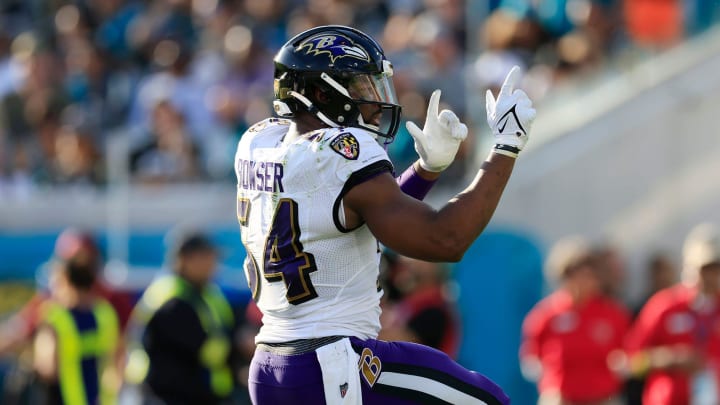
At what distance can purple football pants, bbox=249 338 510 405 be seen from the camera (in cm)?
414

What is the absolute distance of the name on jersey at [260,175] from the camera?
13.8ft

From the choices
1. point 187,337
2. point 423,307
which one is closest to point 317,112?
point 423,307

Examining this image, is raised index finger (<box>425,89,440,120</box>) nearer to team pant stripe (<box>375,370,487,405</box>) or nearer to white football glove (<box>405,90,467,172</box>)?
white football glove (<box>405,90,467,172</box>)

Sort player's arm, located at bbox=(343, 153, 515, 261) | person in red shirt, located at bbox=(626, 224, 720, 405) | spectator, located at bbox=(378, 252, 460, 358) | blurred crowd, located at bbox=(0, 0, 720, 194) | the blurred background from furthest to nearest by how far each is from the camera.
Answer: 1. blurred crowd, located at bbox=(0, 0, 720, 194)
2. the blurred background
3. person in red shirt, located at bbox=(626, 224, 720, 405)
4. spectator, located at bbox=(378, 252, 460, 358)
5. player's arm, located at bbox=(343, 153, 515, 261)

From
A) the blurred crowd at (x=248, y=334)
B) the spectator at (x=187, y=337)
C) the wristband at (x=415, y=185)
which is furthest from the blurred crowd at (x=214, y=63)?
the wristband at (x=415, y=185)

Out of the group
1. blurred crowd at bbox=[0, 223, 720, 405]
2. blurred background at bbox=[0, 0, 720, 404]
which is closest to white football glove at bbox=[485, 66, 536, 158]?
blurred crowd at bbox=[0, 223, 720, 405]

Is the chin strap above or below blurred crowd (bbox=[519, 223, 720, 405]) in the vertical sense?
above

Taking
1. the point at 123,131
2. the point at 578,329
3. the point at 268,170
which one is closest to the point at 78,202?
the point at 123,131

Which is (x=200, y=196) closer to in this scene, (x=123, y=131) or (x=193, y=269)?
(x=123, y=131)

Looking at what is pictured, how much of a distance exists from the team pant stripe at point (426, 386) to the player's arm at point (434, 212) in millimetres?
394

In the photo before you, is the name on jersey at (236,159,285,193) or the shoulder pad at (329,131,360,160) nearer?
the shoulder pad at (329,131,360,160)

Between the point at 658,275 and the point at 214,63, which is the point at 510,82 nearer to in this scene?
the point at 658,275

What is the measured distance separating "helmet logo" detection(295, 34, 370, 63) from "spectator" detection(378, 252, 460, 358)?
2.91m

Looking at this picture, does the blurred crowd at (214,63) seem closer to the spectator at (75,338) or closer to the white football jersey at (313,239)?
the spectator at (75,338)
